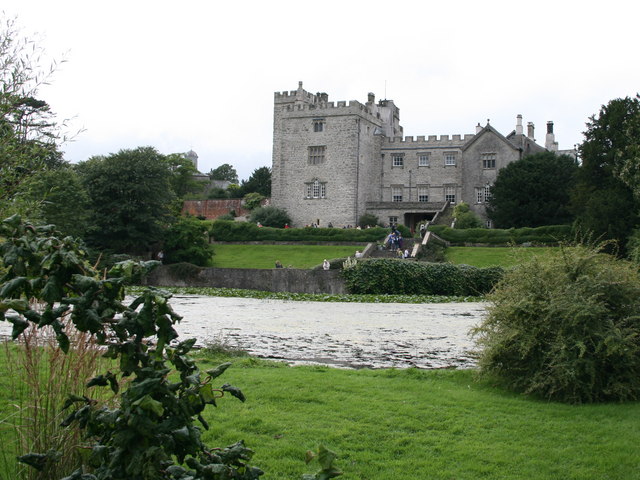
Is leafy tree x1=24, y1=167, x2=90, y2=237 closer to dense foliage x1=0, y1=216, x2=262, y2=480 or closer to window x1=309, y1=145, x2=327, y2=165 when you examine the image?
window x1=309, y1=145, x2=327, y2=165

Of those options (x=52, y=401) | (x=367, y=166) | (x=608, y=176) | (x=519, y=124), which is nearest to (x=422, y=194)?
(x=367, y=166)

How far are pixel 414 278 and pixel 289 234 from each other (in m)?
21.4

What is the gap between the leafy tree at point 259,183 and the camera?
8400 centimetres

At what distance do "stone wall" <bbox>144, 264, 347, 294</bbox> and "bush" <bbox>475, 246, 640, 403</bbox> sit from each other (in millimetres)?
21779

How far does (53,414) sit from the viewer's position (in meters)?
4.59

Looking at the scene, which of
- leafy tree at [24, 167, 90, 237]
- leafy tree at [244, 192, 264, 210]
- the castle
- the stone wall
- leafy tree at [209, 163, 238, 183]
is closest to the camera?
the stone wall

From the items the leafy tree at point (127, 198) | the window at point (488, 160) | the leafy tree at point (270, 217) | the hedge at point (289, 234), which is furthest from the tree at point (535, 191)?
the leafy tree at point (127, 198)

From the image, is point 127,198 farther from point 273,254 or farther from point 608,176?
point 608,176

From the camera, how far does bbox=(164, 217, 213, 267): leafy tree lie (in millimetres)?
41844

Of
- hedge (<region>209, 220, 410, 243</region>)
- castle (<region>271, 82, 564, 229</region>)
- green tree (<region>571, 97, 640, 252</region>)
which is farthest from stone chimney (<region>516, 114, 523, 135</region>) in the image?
green tree (<region>571, 97, 640, 252</region>)

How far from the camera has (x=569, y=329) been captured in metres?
7.90

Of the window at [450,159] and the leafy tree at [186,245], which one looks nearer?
the leafy tree at [186,245]

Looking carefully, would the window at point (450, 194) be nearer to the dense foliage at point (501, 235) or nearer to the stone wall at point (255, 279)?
the dense foliage at point (501, 235)

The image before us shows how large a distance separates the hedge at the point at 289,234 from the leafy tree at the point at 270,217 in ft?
22.5
